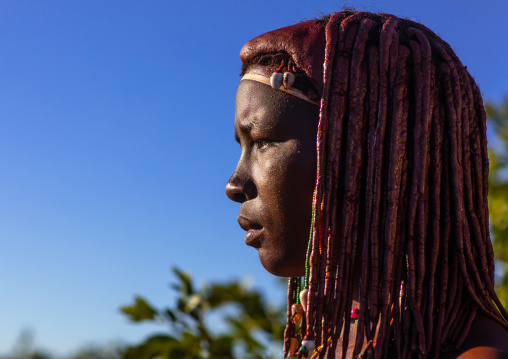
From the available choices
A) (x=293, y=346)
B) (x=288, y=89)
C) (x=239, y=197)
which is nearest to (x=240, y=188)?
(x=239, y=197)

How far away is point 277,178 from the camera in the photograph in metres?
2.79

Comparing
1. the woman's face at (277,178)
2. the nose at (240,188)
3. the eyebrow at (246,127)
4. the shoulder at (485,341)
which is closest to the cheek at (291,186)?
the woman's face at (277,178)

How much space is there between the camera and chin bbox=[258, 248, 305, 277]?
284cm

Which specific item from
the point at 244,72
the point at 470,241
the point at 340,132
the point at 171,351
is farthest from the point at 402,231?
the point at 171,351

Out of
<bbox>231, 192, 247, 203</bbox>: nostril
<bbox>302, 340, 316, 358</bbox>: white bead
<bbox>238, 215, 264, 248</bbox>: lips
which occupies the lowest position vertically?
<bbox>302, 340, 316, 358</bbox>: white bead

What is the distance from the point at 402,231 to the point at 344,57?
794 millimetres

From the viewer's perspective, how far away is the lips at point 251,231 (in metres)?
2.90

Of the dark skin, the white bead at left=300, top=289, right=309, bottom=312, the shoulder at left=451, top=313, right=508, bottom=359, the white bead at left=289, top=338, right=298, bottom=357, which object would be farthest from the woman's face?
the shoulder at left=451, top=313, right=508, bottom=359

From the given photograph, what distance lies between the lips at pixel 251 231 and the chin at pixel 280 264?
0.05 meters

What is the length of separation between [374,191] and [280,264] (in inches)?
22.1

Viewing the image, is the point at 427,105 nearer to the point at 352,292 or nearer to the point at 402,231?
the point at 402,231

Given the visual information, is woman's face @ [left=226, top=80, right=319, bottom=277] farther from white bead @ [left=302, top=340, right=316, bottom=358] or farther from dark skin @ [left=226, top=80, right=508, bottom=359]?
white bead @ [left=302, top=340, right=316, bottom=358]

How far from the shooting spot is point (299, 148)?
2.79 m

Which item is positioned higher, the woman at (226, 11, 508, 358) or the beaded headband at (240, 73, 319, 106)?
the beaded headband at (240, 73, 319, 106)
